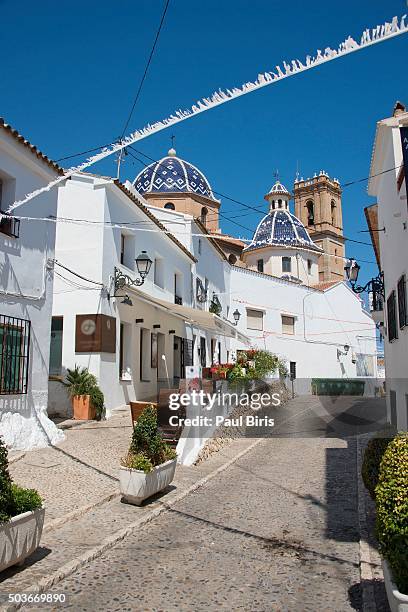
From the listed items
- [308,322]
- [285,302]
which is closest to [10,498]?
[285,302]

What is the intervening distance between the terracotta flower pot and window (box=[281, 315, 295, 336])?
22173 mm

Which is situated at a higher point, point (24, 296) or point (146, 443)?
point (24, 296)

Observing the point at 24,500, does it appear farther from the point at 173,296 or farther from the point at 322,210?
the point at 322,210

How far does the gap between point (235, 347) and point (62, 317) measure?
690 inches

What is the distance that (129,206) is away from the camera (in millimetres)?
16797

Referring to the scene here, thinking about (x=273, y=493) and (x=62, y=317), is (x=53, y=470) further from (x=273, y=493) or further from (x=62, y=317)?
(x=62, y=317)

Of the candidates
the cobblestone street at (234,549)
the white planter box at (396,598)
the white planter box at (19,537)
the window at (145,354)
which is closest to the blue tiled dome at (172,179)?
the window at (145,354)

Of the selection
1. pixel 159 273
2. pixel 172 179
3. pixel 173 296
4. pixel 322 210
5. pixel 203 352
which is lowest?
pixel 203 352

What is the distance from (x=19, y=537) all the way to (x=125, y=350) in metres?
11.9

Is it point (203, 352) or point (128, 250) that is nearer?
point (128, 250)

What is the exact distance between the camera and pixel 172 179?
116 feet

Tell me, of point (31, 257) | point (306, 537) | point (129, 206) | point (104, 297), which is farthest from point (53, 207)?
point (306, 537)

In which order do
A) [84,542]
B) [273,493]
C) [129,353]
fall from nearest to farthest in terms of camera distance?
[84,542] → [273,493] → [129,353]

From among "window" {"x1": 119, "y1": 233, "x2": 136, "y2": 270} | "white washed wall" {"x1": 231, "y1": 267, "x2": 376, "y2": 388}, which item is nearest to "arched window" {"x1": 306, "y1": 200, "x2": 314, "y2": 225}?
"white washed wall" {"x1": 231, "y1": 267, "x2": 376, "y2": 388}
